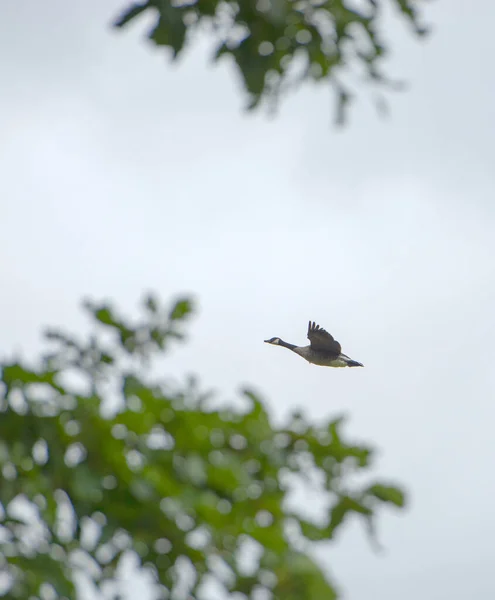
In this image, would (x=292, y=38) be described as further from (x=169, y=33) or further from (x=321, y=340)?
(x=321, y=340)

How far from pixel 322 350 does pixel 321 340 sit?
0.39 meters

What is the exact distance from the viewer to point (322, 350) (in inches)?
826

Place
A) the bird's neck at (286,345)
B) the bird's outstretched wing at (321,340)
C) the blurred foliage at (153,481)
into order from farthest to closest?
the bird's neck at (286,345) < the bird's outstretched wing at (321,340) < the blurred foliage at (153,481)

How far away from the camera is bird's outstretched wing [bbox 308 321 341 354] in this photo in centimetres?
2058

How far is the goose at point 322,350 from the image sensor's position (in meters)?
20.6

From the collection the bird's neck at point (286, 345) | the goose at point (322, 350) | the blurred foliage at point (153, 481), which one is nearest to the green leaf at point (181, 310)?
the blurred foliage at point (153, 481)

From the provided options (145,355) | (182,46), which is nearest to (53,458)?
(145,355)

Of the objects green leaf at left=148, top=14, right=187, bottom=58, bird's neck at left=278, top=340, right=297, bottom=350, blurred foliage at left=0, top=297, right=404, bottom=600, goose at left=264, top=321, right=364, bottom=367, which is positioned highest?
green leaf at left=148, top=14, right=187, bottom=58

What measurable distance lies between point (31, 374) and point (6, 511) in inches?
23.0

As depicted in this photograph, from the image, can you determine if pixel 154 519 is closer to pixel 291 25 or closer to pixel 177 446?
pixel 177 446

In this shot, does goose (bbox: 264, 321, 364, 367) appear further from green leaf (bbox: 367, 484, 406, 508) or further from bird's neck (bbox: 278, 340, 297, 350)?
green leaf (bbox: 367, 484, 406, 508)

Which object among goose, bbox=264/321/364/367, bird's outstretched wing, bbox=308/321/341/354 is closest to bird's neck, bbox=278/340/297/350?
goose, bbox=264/321/364/367

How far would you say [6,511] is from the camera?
14.6 feet

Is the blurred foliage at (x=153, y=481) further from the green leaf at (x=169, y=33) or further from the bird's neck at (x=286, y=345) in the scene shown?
the bird's neck at (x=286, y=345)
